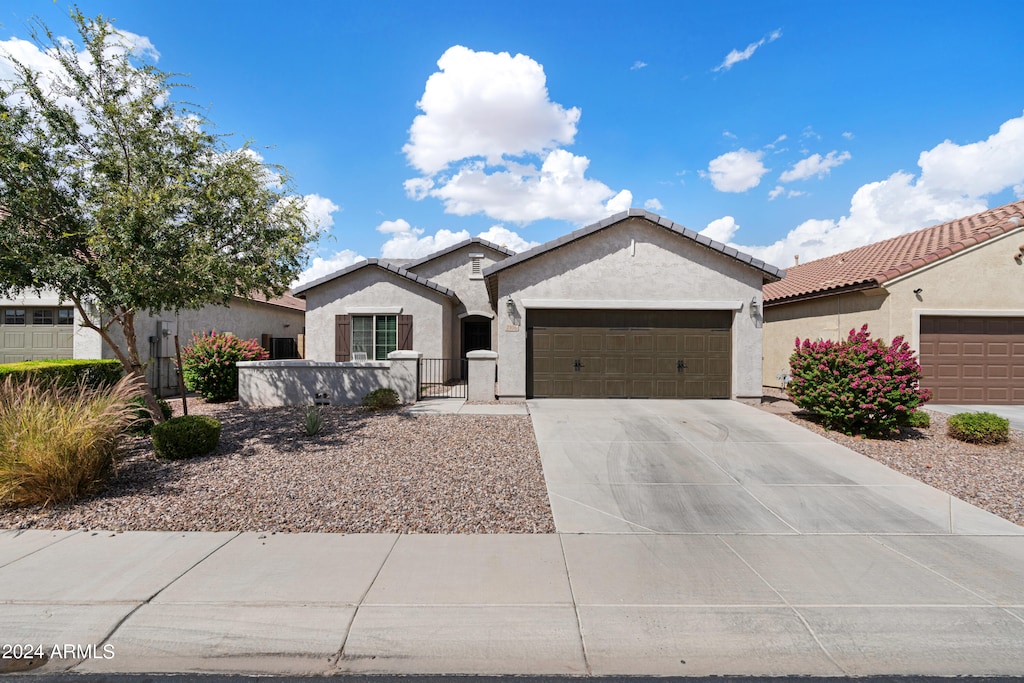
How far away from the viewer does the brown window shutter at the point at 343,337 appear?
15766 mm

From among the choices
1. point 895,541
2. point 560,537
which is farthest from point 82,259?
point 895,541

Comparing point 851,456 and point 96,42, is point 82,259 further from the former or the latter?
point 851,456

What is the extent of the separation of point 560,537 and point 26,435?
247 inches

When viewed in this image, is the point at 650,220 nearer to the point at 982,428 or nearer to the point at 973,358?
the point at 982,428

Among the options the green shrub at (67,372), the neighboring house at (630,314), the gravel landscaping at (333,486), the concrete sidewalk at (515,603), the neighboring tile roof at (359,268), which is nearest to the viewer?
the concrete sidewalk at (515,603)

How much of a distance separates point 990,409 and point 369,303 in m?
17.7

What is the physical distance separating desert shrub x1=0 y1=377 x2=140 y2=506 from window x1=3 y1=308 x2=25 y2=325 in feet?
27.9

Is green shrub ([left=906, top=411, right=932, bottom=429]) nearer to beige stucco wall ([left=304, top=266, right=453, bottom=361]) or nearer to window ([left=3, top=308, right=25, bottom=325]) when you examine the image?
beige stucco wall ([left=304, top=266, right=453, bottom=361])

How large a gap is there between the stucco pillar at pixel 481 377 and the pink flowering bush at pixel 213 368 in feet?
20.7

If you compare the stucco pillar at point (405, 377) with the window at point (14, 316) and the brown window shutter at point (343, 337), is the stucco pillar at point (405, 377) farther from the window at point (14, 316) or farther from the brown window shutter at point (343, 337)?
the window at point (14, 316)

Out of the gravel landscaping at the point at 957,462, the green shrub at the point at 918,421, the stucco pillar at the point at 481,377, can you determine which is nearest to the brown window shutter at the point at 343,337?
the stucco pillar at the point at 481,377

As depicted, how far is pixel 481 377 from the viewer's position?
11.9 m

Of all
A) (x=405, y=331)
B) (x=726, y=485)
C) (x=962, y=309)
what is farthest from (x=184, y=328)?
(x=962, y=309)

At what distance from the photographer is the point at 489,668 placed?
2.86 meters
